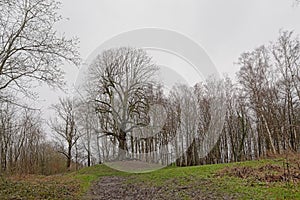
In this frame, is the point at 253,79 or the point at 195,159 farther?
the point at 195,159

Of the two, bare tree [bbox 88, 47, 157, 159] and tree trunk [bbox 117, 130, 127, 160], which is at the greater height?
bare tree [bbox 88, 47, 157, 159]

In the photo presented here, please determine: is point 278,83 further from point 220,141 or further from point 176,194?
point 176,194

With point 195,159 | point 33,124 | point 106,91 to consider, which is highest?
point 106,91

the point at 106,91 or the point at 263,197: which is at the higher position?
the point at 106,91

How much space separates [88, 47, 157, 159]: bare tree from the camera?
95.3 ft

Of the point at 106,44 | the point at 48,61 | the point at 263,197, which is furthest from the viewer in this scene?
the point at 106,44

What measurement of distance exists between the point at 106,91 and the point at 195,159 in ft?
46.0

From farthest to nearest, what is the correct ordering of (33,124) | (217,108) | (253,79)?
1. (33,124)
2. (217,108)
3. (253,79)

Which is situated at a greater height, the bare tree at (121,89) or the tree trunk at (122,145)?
the bare tree at (121,89)

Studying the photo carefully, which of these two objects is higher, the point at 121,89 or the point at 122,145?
the point at 121,89

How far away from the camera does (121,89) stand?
30141mm

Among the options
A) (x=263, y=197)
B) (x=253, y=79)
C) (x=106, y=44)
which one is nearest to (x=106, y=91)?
(x=106, y=44)

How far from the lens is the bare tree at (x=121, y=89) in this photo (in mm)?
29062

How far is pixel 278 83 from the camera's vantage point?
3153 centimetres
